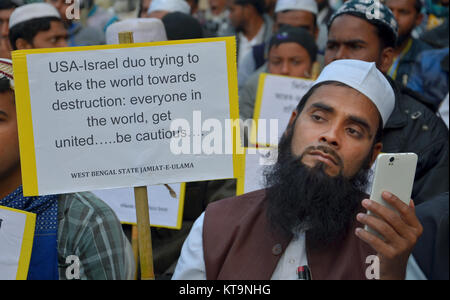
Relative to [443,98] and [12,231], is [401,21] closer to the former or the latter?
[443,98]

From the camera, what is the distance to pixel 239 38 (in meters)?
8.46

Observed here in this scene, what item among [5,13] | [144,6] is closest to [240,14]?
[144,6]

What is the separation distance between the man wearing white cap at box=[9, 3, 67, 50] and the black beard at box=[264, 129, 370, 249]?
3.10 metres

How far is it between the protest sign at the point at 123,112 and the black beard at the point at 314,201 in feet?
1.41

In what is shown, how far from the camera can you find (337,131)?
128 inches

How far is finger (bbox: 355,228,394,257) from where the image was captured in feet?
8.61

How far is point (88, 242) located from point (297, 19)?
478 centimetres

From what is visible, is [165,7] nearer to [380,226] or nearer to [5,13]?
[5,13]

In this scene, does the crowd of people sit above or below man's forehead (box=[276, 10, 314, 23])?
below

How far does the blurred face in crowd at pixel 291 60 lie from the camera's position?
5969mm

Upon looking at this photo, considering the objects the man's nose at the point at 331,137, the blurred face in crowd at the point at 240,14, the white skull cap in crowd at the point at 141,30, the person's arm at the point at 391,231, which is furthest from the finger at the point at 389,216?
the blurred face in crowd at the point at 240,14

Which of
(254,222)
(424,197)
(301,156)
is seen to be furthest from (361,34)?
(254,222)

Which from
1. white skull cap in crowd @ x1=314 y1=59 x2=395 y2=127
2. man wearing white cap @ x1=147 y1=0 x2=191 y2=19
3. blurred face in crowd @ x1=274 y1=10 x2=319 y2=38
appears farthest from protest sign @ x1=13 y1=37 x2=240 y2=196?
blurred face in crowd @ x1=274 y1=10 x2=319 y2=38

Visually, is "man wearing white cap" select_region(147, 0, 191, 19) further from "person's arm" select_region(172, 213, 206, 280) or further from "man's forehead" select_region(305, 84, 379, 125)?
"person's arm" select_region(172, 213, 206, 280)
